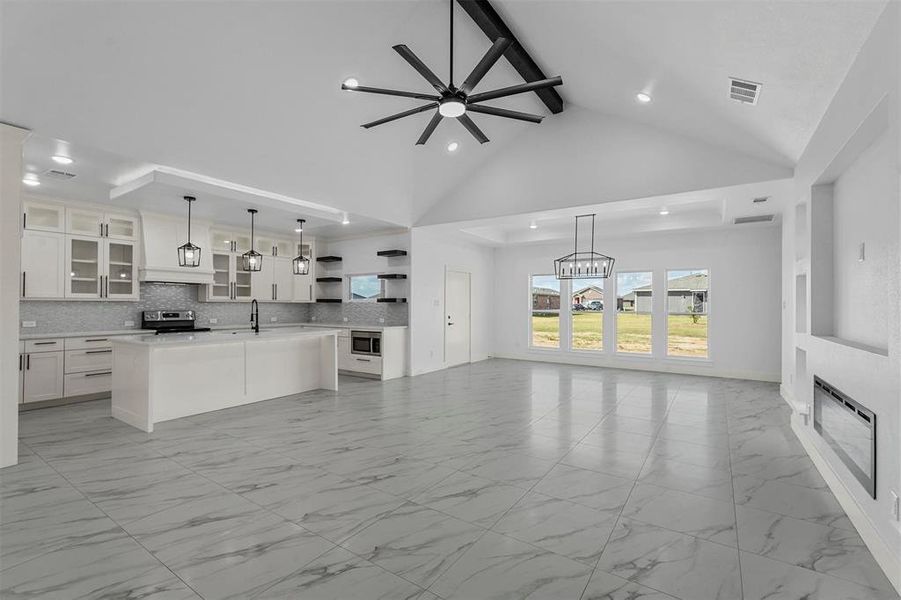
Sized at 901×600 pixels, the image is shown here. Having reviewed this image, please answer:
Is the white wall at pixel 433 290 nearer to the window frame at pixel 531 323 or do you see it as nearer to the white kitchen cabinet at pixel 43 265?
the window frame at pixel 531 323

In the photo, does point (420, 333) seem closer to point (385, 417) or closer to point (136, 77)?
point (385, 417)

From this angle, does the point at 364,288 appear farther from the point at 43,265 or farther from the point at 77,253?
the point at 43,265

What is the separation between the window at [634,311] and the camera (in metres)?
8.48

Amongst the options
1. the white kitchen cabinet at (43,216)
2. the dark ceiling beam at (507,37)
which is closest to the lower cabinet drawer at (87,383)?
the white kitchen cabinet at (43,216)

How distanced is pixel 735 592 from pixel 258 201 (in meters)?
5.96

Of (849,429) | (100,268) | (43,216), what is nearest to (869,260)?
(849,429)

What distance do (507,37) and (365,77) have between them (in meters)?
1.62

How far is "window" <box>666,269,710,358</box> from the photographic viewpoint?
26.0 ft

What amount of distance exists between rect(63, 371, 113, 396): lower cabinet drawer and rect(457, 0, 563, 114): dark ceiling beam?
6.23 metres

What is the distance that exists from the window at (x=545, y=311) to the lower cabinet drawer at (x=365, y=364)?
13.5 ft

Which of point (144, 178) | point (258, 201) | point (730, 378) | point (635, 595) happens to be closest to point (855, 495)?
point (635, 595)

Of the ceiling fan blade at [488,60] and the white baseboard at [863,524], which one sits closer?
the white baseboard at [863,524]

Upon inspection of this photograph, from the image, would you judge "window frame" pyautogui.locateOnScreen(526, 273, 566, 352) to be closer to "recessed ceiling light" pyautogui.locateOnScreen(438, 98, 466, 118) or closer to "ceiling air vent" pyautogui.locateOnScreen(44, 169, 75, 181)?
"recessed ceiling light" pyautogui.locateOnScreen(438, 98, 466, 118)

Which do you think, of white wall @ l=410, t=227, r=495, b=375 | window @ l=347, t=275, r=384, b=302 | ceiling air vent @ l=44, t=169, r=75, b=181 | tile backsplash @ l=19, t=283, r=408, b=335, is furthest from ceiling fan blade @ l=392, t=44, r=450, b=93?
window @ l=347, t=275, r=384, b=302
